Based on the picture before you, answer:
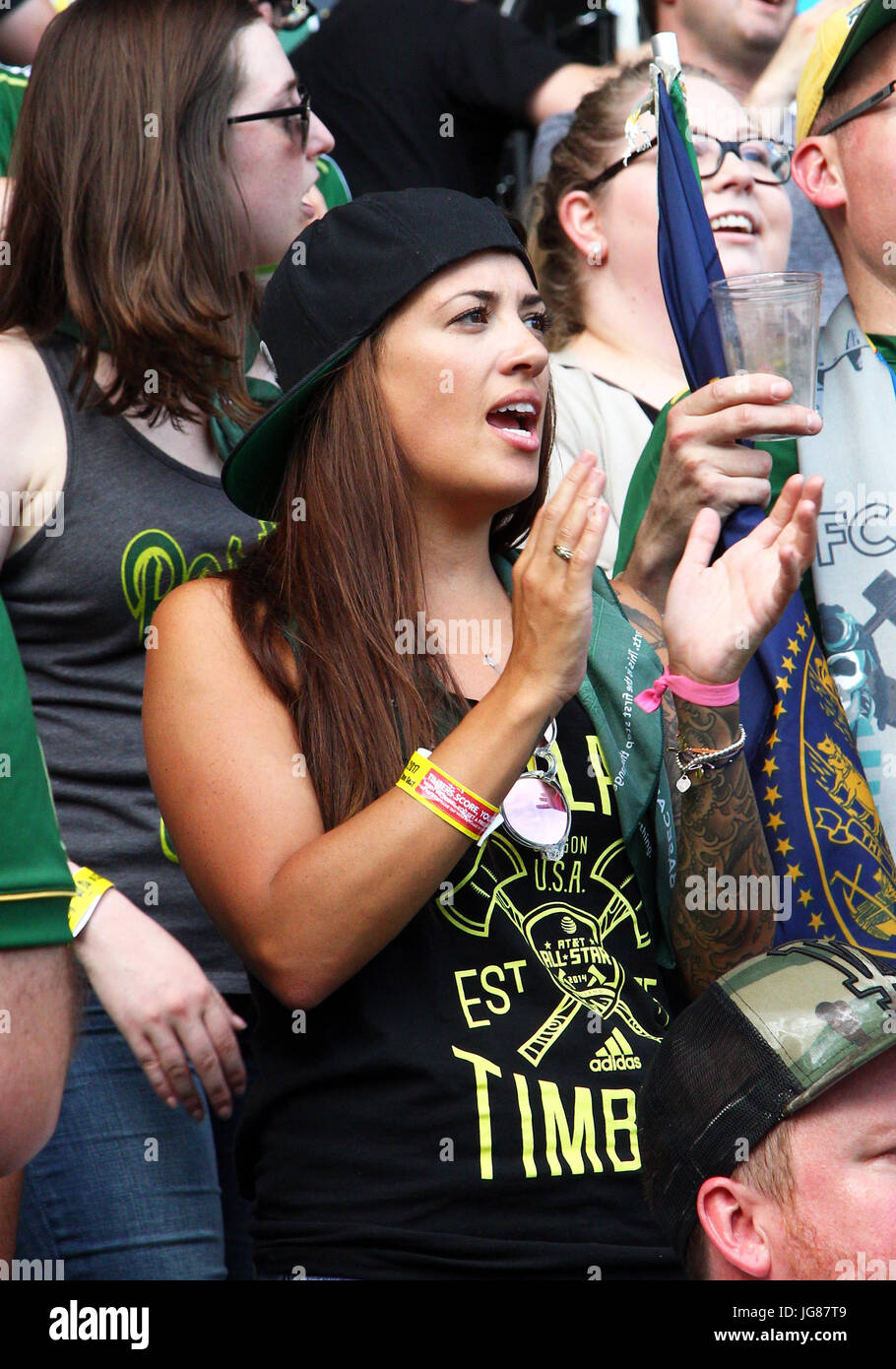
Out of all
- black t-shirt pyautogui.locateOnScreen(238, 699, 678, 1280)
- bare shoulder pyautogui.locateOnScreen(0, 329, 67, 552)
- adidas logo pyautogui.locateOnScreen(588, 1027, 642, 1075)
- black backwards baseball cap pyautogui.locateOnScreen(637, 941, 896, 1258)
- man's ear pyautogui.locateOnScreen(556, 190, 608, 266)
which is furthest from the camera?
man's ear pyautogui.locateOnScreen(556, 190, 608, 266)

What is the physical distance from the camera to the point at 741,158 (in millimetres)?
3443

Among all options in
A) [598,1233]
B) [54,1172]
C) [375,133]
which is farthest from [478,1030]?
[375,133]

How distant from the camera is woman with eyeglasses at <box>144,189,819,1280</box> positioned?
6.82 feet

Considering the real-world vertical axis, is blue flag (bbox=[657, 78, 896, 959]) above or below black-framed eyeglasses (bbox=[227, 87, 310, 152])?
below

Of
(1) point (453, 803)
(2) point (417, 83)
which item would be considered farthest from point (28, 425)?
(2) point (417, 83)

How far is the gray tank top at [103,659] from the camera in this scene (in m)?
2.61

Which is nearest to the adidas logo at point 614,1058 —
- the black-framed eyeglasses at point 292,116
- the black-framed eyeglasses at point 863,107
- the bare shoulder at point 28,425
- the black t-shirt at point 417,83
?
the bare shoulder at point 28,425

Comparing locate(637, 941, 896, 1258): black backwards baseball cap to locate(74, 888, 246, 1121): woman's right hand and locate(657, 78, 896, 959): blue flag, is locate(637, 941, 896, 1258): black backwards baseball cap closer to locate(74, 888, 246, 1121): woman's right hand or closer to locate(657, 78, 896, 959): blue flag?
locate(657, 78, 896, 959): blue flag

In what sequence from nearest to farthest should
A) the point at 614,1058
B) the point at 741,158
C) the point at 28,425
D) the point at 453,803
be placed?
the point at 453,803, the point at 614,1058, the point at 28,425, the point at 741,158

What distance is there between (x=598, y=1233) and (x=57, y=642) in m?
1.22

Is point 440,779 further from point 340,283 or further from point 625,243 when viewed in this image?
point 625,243

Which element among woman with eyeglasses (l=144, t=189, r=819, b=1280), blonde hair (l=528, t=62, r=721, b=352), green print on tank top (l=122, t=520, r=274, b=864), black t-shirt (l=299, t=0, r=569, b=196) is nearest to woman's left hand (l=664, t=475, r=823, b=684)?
woman with eyeglasses (l=144, t=189, r=819, b=1280)

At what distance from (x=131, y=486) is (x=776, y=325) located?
1.02 metres

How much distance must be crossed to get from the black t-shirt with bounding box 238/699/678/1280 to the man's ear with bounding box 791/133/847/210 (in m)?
1.26
